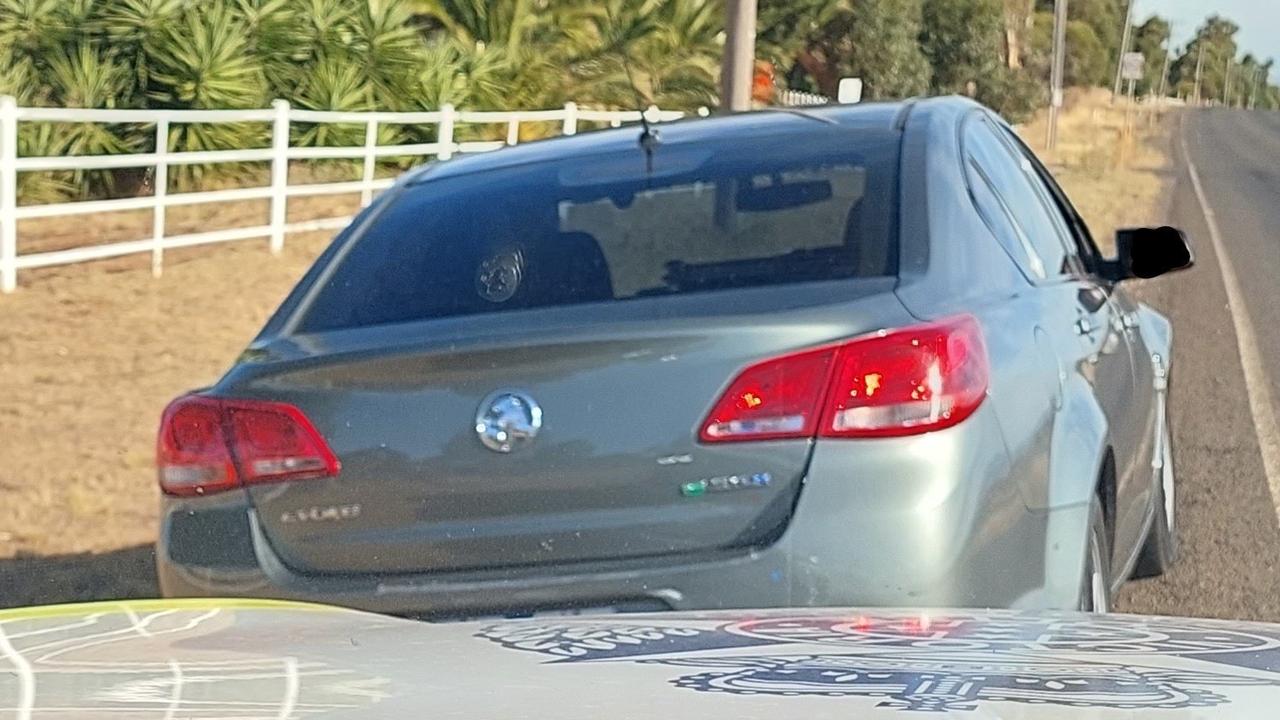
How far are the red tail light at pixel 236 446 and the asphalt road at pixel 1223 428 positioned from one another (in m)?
3.05

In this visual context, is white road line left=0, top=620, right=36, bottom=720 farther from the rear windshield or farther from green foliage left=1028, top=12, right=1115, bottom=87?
green foliage left=1028, top=12, right=1115, bottom=87

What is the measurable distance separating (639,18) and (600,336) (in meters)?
26.5

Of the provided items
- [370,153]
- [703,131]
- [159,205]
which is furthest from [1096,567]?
[370,153]

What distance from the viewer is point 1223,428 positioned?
867 cm

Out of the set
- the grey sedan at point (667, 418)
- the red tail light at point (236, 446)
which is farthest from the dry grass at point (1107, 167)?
the red tail light at point (236, 446)

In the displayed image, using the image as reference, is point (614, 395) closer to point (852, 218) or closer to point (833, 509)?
point (833, 509)

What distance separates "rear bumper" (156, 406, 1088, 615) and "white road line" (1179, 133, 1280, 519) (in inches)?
146

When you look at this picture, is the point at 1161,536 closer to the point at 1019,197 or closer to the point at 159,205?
the point at 1019,197

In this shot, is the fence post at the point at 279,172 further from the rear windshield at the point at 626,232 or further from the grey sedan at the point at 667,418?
the grey sedan at the point at 667,418

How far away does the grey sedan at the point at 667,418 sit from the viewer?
3.40m

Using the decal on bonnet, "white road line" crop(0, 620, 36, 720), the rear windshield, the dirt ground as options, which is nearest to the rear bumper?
the decal on bonnet

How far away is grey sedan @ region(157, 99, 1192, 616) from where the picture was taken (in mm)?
3400

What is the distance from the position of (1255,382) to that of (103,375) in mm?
6445

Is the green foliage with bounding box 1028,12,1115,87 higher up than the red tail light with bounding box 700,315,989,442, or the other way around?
the green foliage with bounding box 1028,12,1115,87
